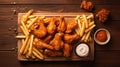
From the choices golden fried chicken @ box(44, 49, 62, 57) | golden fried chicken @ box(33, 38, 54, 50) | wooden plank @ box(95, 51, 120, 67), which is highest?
golden fried chicken @ box(33, 38, 54, 50)

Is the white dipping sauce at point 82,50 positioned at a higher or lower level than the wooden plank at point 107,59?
higher

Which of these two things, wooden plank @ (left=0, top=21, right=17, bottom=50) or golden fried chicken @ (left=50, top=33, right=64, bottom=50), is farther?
wooden plank @ (left=0, top=21, right=17, bottom=50)

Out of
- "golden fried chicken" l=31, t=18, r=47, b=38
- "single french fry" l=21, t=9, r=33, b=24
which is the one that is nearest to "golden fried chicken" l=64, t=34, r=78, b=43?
"golden fried chicken" l=31, t=18, r=47, b=38

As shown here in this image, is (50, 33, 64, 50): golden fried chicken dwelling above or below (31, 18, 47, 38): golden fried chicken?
below

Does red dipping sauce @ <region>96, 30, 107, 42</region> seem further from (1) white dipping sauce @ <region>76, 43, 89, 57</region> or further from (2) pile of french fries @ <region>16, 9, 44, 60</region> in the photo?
(2) pile of french fries @ <region>16, 9, 44, 60</region>

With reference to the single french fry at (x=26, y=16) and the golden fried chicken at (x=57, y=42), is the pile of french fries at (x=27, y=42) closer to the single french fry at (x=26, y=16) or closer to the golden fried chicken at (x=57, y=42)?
the single french fry at (x=26, y=16)

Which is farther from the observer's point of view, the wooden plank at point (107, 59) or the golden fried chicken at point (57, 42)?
the wooden plank at point (107, 59)

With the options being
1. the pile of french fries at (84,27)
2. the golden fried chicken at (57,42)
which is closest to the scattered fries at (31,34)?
the pile of french fries at (84,27)
